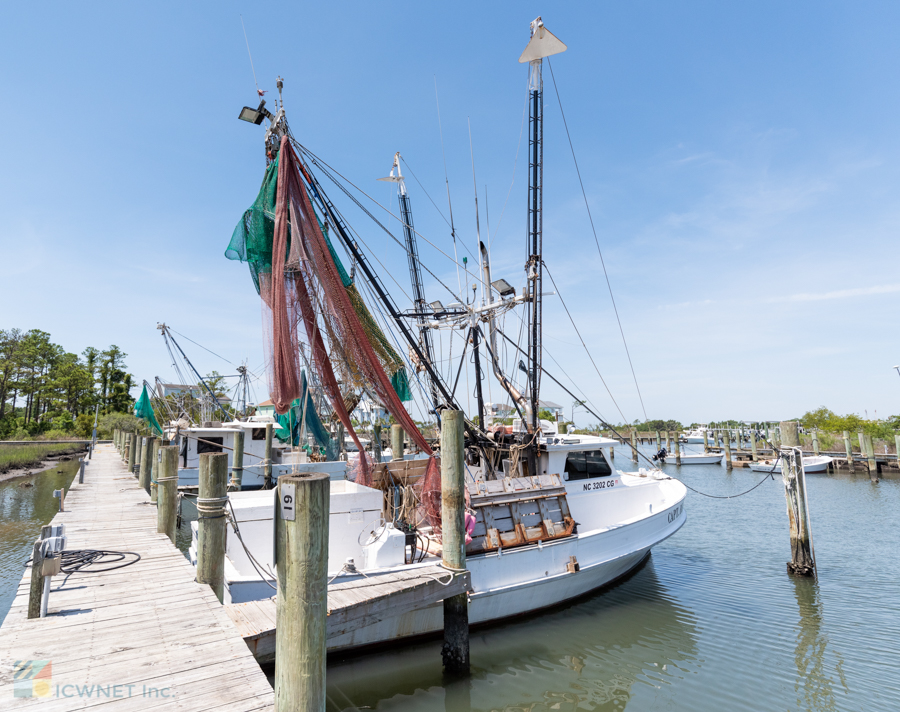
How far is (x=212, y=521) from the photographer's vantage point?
20.4 feet

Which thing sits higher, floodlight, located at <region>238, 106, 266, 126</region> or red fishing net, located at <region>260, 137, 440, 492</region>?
floodlight, located at <region>238, 106, 266, 126</region>

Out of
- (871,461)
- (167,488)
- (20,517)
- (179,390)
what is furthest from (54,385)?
(871,461)

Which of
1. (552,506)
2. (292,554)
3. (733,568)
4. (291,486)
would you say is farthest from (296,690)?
(733,568)

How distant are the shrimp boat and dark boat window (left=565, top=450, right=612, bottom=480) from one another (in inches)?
1.2

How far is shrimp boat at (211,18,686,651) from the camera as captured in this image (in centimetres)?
683

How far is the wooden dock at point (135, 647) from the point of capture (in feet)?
12.3

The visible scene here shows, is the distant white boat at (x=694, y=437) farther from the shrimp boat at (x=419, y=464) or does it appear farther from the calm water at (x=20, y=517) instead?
the calm water at (x=20, y=517)

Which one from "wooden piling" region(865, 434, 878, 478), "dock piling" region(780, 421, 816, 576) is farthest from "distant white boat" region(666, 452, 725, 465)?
"dock piling" region(780, 421, 816, 576)

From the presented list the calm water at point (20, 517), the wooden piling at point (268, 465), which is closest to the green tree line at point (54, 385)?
the calm water at point (20, 517)

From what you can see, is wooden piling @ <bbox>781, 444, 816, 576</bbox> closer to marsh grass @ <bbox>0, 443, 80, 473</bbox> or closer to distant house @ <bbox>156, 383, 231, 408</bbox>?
distant house @ <bbox>156, 383, 231, 408</bbox>

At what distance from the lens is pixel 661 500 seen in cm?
1230

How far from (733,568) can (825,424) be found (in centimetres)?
5191

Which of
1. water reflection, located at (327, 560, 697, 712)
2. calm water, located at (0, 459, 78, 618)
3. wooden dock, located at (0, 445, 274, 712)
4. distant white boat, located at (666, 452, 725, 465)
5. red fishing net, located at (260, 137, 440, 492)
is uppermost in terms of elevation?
red fishing net, located at (260, 137, 440, 492)

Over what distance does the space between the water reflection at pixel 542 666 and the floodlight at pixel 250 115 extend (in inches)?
312
